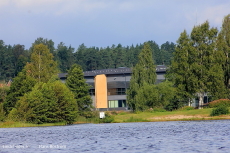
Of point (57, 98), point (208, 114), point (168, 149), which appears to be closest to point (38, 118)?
point (57, 98)

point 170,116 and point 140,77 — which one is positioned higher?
point 140,77

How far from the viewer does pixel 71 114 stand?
220ft

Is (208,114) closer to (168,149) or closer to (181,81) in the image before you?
(181,81)

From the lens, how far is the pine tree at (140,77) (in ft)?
268

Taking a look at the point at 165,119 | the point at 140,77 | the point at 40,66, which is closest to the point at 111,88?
the point at 40,66

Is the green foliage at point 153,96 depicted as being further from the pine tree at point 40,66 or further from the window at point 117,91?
the window at point 117,91

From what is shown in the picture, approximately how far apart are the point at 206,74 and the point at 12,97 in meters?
34.1

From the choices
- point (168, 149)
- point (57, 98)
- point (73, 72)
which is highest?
point (73, 72)

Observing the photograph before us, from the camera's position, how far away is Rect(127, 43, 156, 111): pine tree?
3211 inches

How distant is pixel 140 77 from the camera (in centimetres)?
8400

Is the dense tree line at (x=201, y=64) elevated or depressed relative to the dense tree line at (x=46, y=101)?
elevated

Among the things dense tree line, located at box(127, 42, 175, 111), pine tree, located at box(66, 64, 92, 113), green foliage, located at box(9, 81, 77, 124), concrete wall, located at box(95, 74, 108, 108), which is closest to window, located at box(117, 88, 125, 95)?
concrete wall, located at box(95, 74, 108, 108)

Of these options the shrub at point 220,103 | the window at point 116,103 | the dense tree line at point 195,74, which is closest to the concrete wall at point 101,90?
the window at point 116,103

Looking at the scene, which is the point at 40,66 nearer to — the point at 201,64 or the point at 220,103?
the point at 201,64
